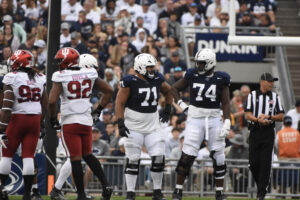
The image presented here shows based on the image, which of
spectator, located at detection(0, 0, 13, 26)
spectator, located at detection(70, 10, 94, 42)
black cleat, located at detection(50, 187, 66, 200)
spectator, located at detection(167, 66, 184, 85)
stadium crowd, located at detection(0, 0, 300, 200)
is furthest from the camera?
spectator, located at detection(0, 0, 13, 26)

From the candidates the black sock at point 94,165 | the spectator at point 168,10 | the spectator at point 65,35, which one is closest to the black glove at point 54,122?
the black sock at point 94,165

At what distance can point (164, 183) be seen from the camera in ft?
54.3

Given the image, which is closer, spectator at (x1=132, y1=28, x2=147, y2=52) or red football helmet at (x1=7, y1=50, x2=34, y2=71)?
red football helmet at (x1=7, y1=50, x2=34, y2=71)

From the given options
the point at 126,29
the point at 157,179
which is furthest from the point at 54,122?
the point at 126,29

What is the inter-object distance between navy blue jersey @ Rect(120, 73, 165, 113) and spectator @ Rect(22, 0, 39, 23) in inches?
401

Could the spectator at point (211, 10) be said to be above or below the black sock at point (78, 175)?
above

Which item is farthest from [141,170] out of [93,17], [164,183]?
[93,17]

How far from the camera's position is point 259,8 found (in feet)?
73.4

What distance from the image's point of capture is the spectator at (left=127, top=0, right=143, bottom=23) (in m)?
22.0

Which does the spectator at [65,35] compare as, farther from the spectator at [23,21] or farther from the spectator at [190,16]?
the spectator at [190,16]

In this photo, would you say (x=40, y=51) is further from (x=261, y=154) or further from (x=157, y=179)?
(x=157, y=179)

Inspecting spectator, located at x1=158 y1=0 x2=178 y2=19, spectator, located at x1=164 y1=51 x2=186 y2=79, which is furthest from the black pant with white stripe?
spectator, located at x1=158 y1=0 x2=178 y2=19

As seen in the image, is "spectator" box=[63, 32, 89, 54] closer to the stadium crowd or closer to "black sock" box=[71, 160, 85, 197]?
the stadium crowd

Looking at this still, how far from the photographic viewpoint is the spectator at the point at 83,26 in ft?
69.2
